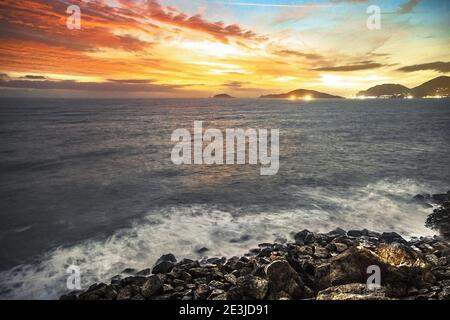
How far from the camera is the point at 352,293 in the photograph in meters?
7.29

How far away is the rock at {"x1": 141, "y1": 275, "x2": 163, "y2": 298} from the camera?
887 cm

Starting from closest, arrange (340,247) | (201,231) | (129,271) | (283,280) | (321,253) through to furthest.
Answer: (283,280) → (129,271) → (321,253) → (340,247) → (201,231)

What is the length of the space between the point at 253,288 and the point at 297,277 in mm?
1327

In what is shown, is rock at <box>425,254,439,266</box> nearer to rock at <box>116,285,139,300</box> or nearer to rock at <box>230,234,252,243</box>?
rock at <box>230,234,252,243</box>

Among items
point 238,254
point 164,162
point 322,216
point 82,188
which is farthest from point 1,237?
point 164,162

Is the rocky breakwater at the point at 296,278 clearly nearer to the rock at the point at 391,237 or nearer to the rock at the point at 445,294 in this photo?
the rock at the point at 445,294

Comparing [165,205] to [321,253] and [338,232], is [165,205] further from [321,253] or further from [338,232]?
[321,253]

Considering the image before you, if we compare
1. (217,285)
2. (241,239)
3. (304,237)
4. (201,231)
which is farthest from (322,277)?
(201,231)

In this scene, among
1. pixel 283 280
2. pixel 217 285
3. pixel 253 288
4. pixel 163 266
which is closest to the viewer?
A: pixel 253 288

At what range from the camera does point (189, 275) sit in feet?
32.2

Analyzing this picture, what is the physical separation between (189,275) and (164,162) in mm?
21395

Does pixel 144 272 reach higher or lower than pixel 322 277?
lower

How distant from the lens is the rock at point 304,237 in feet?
41.7

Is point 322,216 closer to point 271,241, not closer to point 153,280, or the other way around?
point 271,241
